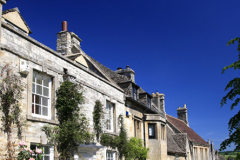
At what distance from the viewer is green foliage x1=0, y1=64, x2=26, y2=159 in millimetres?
8602

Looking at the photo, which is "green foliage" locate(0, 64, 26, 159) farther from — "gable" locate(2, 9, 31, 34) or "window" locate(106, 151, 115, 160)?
"window" locate(106, 151, 115, 160)

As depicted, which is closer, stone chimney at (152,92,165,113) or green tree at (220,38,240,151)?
green tree at (220,38,240,151)

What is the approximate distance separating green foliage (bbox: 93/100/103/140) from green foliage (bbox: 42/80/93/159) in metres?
1.94

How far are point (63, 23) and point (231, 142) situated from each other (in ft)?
44.2

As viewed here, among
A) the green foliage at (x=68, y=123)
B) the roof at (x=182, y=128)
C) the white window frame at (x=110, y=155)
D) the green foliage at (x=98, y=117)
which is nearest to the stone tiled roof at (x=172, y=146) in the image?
the roof at (x=182, y=128)

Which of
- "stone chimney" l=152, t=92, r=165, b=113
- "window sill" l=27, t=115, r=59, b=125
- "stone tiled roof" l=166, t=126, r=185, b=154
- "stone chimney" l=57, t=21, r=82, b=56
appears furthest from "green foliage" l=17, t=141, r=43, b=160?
"stone chimney" l=152, t=92, r=165, b=113

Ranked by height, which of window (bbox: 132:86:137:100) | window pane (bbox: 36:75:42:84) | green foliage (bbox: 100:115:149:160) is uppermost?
window (bbox: 132:86:137:100)

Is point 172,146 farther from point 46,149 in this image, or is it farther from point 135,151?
point 46,149

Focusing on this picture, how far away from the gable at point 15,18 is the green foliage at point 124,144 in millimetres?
6653

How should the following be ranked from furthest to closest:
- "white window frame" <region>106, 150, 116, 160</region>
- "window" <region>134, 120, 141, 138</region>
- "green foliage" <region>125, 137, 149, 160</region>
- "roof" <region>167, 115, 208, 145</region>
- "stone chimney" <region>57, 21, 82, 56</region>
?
"roof" <region>167, 115, 208, 145</region> < "window" <region>134, 120, 141, 138</region> < "stone chimney" <region>57, 21, 82, 56</region> < "green foliage" <region>125, 137, 149, 160</region> < "white window frame" <region>106, 150, 116, 160</region>

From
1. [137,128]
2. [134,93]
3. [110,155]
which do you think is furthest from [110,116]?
[137,128]

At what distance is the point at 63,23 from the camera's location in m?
18.2

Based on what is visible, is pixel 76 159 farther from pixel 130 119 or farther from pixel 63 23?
pixel 63 23

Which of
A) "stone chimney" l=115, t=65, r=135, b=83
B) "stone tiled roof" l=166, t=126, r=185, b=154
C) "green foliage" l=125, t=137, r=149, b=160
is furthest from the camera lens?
"stone tiled roof" l=166, t=126, r=185, b=154
